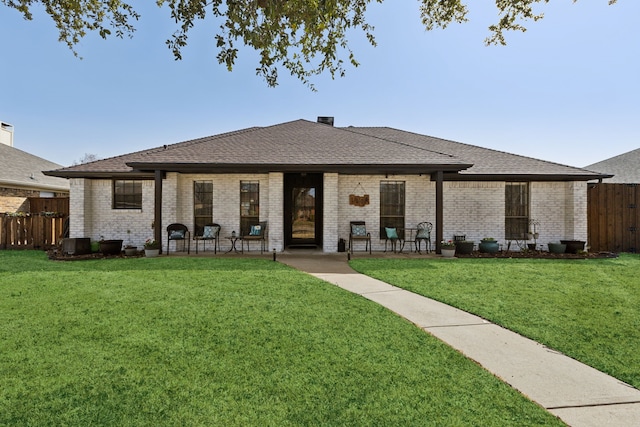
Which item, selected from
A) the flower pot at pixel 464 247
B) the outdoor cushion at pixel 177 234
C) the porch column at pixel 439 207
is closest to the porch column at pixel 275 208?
the outdoor cushion at pixel 177 234

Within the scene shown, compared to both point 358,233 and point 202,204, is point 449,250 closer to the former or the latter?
→ point 358,233

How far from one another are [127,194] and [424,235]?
10556 mm

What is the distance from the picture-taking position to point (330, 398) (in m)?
2.43

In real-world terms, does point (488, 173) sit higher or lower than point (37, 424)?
higher

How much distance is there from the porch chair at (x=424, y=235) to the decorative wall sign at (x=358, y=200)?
6.68 ft

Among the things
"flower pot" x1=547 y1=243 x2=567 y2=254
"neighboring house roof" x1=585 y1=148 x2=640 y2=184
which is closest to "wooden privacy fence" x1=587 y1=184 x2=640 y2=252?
"flower pot" x1=547 y1=243 x2=567 y2=254

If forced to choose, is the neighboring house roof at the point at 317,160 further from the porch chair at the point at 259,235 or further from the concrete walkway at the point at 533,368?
the concrete walkway at the point at 533,368

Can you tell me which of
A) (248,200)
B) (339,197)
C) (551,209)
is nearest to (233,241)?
(248,200)

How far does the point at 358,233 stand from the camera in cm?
1069

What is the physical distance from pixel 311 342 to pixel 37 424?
7.34 feet

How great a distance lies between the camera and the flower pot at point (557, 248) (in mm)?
10250

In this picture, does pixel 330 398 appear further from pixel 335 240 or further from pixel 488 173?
pixel 488 173

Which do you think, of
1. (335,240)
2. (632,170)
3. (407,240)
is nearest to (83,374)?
(335,240)

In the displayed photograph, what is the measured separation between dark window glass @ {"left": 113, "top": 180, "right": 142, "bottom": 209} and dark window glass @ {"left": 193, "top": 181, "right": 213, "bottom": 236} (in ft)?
6.80
